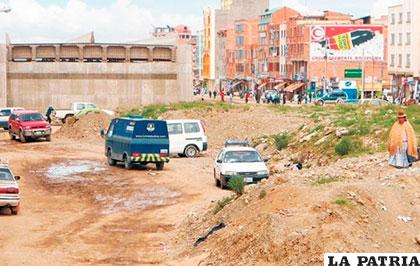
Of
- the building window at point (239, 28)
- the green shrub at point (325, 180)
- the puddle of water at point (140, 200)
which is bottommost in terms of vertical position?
the puddle of water at point (140, 200)

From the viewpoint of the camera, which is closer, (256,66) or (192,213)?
(192,213)

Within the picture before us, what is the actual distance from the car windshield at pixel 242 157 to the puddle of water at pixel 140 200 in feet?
7.36

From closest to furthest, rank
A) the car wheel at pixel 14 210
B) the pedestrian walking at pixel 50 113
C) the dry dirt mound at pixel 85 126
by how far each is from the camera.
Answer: the car wheel at pixel 14 210 < the dry dirt mound at pixel 85 126 < the pedestrian walking at pixel 50 113

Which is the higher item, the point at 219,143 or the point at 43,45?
the point at 43,45

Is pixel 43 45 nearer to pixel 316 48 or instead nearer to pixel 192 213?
pixel 316 48

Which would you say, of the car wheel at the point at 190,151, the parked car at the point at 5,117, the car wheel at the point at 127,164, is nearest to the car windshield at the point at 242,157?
the car wheel at the point at 127,164

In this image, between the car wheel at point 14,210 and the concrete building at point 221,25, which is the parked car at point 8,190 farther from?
the concrete building at point 221,25

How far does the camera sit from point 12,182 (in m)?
28.3

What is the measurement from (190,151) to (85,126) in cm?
1681

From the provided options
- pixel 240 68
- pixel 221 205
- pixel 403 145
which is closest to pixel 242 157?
pixel 221 205

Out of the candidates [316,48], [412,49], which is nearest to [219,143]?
[412,49]

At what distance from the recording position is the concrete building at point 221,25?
566ft

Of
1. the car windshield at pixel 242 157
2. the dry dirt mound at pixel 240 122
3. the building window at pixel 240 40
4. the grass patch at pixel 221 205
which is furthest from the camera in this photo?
the building window at pixel 240 40

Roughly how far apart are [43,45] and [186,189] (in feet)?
157
